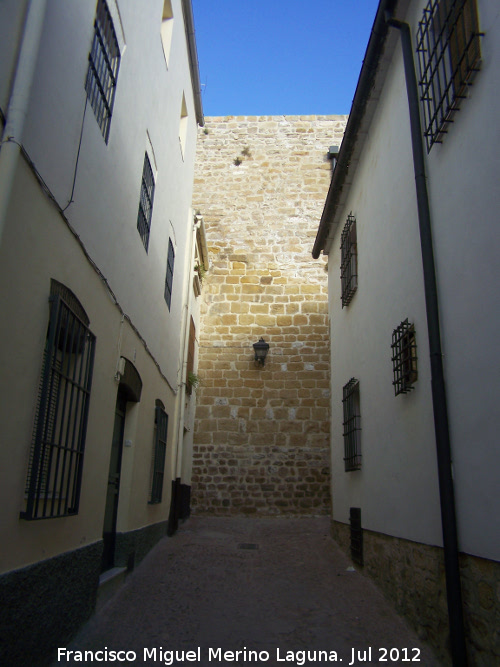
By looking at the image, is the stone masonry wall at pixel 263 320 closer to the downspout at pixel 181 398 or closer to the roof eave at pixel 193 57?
the downspout at pixel 181 398

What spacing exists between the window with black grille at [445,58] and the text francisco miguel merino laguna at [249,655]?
3827 mm

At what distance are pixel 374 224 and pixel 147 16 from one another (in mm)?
3529

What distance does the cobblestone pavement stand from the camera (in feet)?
13.6

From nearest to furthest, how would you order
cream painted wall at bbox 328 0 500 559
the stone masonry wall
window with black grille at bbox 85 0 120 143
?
cream painted wall at bbox 328 0 500 559, window with black grille at bbox 85 0 120 143, the stone masonry wall

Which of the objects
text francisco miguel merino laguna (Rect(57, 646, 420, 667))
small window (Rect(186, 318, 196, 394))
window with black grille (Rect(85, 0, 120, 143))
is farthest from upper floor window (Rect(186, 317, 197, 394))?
text francisco miguel merino laguna (Rect(57, 646, 420, 667))

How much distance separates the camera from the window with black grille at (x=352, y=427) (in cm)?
690

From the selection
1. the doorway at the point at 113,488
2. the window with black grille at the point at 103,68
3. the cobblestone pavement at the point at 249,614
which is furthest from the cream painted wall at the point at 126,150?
the cobblestone pavement at the point at 249,614

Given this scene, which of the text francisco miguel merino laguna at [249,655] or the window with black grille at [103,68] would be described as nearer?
the text francisco miguel merino laguna at [249,655]

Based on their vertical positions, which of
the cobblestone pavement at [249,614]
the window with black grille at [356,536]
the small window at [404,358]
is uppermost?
the small window at [404,358]

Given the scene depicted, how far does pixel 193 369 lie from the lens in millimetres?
12078

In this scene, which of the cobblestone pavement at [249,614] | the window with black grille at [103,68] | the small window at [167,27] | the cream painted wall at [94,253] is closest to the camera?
the cream painted wall at [94,253]

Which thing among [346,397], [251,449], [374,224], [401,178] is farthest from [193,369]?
[401,178]

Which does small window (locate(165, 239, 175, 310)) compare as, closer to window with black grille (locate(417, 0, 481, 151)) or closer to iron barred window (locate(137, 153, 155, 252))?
iron barred window (locate(137, 153, 155, 252))

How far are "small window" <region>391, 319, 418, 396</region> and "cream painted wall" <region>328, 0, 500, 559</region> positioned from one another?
129 millimetres
